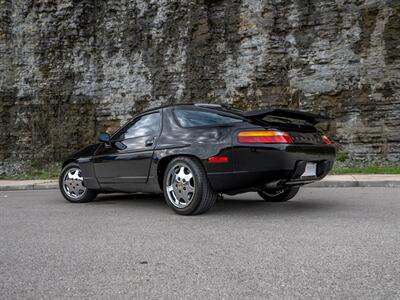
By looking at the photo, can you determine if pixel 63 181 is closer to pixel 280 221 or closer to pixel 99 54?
pixel 280 221

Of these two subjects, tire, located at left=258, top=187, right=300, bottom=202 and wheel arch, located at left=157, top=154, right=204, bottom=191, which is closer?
wheel arch, located at left=157, top=154, right=204, bottom=191

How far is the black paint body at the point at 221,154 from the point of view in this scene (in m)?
5.18

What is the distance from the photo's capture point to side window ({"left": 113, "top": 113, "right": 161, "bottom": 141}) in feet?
20.9

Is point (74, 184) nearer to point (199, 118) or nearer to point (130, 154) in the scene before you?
point (130, 154)

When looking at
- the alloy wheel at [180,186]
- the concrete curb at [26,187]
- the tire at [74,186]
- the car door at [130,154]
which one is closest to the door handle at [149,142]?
the car door at [130,154]

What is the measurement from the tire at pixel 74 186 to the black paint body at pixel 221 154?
2.61 ft

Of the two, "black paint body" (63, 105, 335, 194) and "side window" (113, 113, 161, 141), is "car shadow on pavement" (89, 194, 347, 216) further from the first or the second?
"side window" (113, 113, 161, 141)

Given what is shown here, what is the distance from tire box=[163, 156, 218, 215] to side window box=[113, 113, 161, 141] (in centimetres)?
81

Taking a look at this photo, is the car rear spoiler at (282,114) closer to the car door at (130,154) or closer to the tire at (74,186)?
the car door at (130,154)

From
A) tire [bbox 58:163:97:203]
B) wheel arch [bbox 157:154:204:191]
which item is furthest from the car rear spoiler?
tire [bbox 58:163:97:203]

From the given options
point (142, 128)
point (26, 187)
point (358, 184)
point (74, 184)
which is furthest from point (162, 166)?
point (26, 187)

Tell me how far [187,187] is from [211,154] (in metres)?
0.55

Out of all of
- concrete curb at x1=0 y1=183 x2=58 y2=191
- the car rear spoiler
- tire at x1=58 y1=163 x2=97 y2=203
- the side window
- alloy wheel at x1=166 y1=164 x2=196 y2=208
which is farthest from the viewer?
concrete curb at x1=0 y1=183 x2=58 y2=191

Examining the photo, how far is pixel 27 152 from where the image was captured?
1948cm
